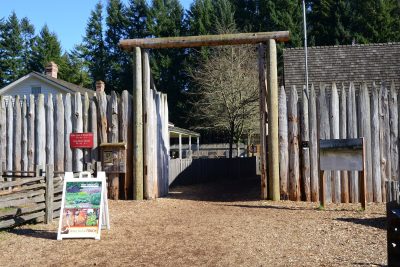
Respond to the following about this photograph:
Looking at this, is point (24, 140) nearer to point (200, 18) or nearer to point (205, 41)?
point (205, 41)

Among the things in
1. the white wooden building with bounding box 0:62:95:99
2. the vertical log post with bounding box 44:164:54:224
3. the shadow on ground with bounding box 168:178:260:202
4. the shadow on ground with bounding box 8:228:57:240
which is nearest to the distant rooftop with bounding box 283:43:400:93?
the shadow on ground with bounding box 168:178:260:202

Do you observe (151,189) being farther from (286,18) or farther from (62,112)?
(286,18)

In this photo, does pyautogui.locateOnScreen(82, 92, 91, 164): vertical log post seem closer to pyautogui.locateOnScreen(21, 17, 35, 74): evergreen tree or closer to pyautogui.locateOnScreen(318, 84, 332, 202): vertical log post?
pyautogui.locateOnScreen(318, 84, 332, 202): vertical log post

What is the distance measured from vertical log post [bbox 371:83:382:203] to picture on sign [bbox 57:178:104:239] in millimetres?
6259

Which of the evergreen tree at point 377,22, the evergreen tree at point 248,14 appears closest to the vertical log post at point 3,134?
the evergreen tree at point 377,22

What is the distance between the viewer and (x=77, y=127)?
41.0 ft

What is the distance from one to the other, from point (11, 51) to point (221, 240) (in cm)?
5005

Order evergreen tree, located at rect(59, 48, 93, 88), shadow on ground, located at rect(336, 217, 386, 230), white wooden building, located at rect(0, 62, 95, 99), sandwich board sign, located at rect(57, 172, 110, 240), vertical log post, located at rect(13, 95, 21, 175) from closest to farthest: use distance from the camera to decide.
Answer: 1. sandwich board sign, located at rect(57, 172, 110, 240)
2. shadow on ground, located at rect(336, 217, 386, 230)
3. vertical log post, located at rect(13, 95, 21, 175)
4. white wooden building, located at rect(0, 62, 95, 99)
5. evergreen tree, located at rect(59, 48, 93, 88)

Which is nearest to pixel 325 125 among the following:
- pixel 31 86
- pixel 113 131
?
pixel 113 131

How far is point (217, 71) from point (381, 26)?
1600 centimetres

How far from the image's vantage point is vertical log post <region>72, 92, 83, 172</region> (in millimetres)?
12492

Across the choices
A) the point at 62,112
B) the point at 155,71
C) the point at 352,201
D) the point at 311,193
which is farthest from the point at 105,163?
the point at 155,71

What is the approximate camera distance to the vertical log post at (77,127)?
12.5 m

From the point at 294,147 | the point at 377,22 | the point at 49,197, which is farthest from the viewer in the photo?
the point at 377,22
